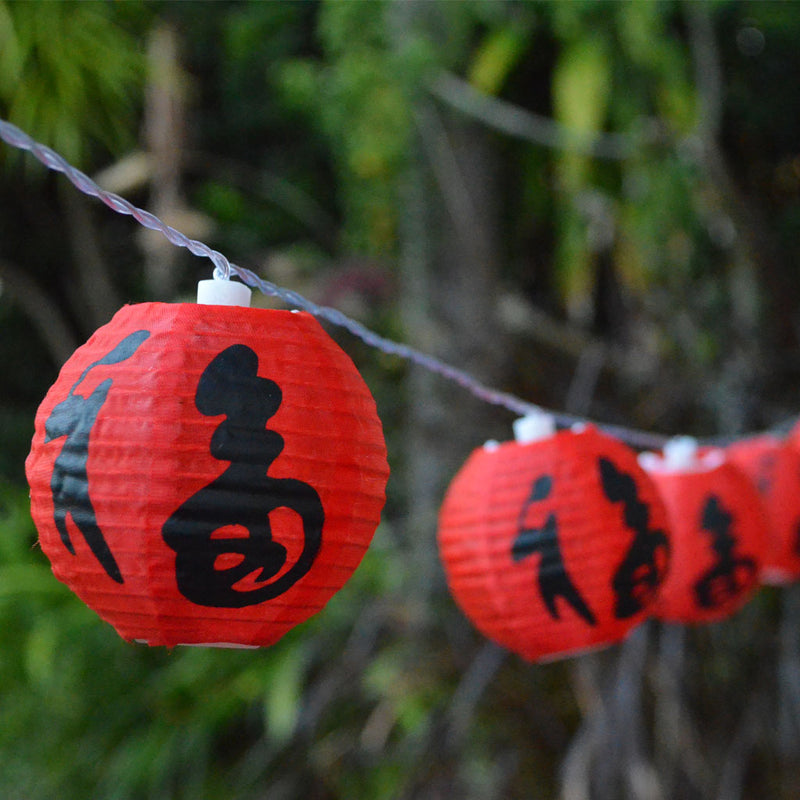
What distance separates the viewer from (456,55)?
2.65 m

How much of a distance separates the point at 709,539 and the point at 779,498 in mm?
270

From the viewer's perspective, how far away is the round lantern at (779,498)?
1495 mm

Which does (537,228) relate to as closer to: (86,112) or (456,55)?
(456,55)

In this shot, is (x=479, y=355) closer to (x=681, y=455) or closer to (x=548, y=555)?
(x=681, y=455)

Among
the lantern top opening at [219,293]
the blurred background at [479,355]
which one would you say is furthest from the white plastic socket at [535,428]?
the blurred background at [479,355]

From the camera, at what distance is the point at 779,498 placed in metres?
1.50

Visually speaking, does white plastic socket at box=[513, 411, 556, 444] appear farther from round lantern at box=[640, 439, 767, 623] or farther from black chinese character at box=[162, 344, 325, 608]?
black chinese character at box=[162, 344, 325, 608]

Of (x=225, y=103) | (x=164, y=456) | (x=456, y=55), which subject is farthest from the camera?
(x=225, y=103)

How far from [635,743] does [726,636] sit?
16.9 inches

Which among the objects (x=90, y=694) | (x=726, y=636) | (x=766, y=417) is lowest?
(x=90, y=694)

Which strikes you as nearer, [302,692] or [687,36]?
[302,692]

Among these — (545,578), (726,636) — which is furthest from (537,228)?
(545,578)

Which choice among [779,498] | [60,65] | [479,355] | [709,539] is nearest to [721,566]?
[709,539]

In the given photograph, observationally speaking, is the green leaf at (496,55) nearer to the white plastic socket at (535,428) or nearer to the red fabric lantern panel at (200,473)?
the white plastic socket at (535,428)
